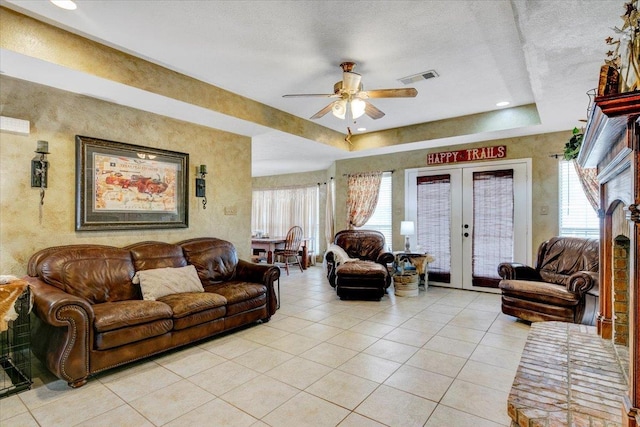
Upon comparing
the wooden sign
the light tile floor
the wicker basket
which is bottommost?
the light tile floor

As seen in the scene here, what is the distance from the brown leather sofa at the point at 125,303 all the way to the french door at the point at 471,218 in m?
3.23

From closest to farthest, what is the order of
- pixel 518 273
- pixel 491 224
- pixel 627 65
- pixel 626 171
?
pixel 627 65, pixel 626 171, pixel 518 273, pixel 491 224

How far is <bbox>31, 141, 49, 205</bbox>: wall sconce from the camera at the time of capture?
305cm

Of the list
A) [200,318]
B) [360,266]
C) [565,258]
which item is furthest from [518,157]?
[200,318]

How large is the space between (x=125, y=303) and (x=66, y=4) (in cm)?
233

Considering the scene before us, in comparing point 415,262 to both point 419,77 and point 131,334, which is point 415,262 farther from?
point 131,334

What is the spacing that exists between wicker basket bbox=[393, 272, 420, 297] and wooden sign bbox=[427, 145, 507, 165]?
2.12m

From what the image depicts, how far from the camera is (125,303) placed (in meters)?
2.90

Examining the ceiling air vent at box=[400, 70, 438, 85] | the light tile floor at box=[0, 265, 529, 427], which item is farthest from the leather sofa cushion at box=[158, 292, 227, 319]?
the ceiling air vent at box=[400, 70, 438, 85]

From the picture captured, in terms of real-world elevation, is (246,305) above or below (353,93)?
below

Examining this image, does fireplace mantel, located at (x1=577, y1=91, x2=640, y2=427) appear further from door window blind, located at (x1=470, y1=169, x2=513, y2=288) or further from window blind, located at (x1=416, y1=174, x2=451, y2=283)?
window blind, located at (x1=416, y1=174, x2=451, y2=283)

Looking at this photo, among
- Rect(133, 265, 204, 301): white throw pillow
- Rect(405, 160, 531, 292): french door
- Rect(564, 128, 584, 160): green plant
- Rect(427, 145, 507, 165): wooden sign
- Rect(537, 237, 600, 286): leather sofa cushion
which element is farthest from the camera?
Rect(427, 145, 507, 165): wooden sign

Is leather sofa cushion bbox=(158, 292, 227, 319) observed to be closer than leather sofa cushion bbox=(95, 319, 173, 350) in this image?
No

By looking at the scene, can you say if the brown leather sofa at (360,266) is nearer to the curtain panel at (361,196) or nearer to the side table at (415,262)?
the side table at (415,262)
